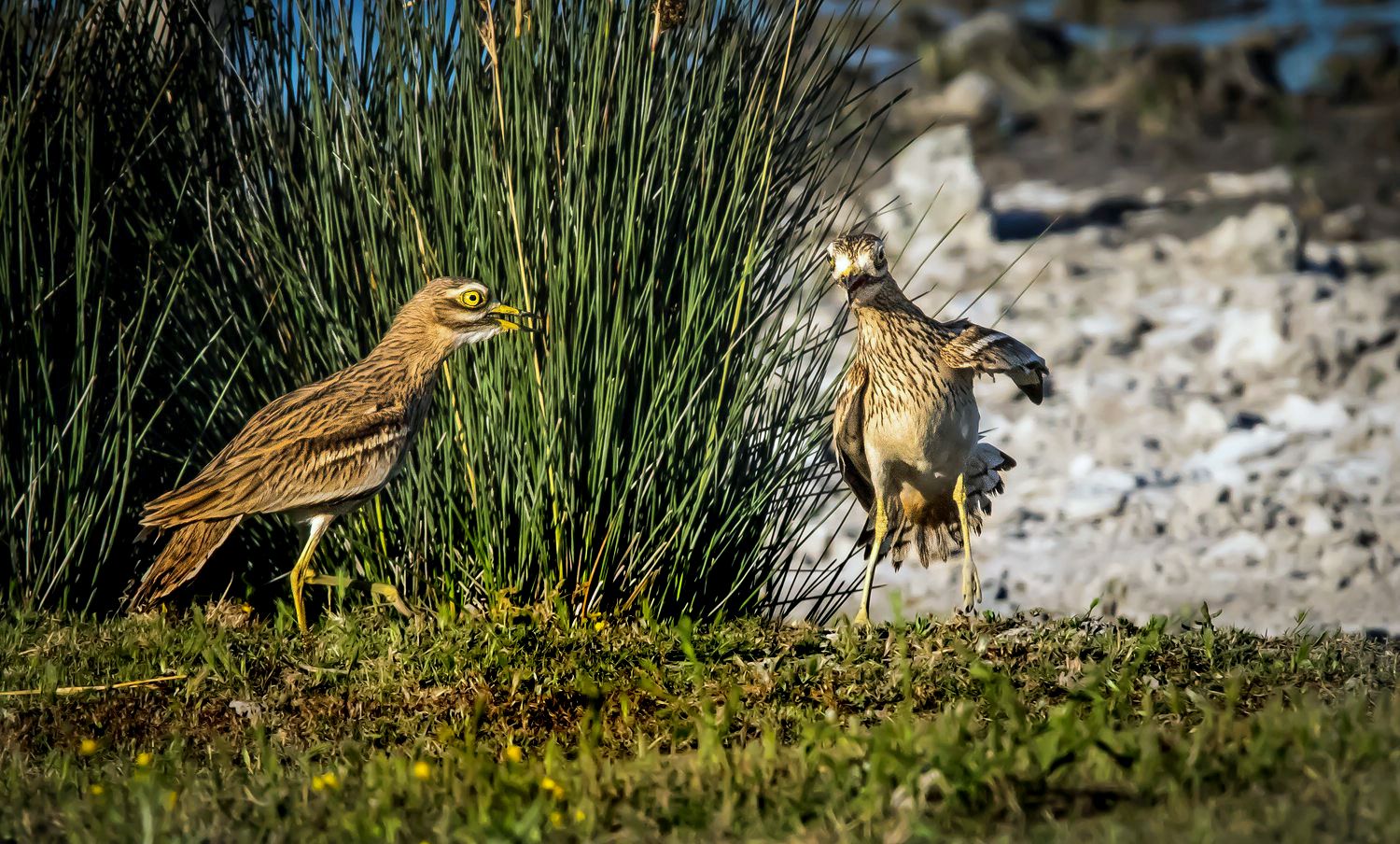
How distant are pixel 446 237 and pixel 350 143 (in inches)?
22.1

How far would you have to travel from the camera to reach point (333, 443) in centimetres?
499

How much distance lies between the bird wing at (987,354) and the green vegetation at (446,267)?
0.54 metres

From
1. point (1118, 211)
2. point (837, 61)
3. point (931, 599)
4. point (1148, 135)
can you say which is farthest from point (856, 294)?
point (1148, 135)

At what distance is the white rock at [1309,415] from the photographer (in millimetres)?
11539

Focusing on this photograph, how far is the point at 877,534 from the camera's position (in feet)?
18.8

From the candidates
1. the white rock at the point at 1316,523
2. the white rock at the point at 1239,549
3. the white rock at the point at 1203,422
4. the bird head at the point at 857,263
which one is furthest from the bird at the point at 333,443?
the white rock at the point at 1203,422

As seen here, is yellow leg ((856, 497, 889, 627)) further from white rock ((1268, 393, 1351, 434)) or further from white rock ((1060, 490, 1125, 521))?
white rock ((1268, 393, 1351, 434))

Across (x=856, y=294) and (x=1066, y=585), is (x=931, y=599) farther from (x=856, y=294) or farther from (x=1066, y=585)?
(x=856, y=294)

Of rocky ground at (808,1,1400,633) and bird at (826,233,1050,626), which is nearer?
bird at (826,233,1050,626)

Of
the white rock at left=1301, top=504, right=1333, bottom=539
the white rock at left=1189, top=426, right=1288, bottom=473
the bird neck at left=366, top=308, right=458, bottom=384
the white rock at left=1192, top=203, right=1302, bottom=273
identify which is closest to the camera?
the bird neck at left=366, top=308, right=458, bottom=384

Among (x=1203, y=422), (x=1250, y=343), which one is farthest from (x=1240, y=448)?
(x=1250, y=343)

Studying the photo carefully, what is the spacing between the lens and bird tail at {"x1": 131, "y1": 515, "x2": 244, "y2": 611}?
5.21m

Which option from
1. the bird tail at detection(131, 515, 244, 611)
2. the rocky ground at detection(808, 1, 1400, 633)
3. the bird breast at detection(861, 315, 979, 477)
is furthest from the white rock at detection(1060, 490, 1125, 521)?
the bird tail at detection(131, 515, 244, 611)

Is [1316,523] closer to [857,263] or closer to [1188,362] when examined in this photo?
[1188,362]
